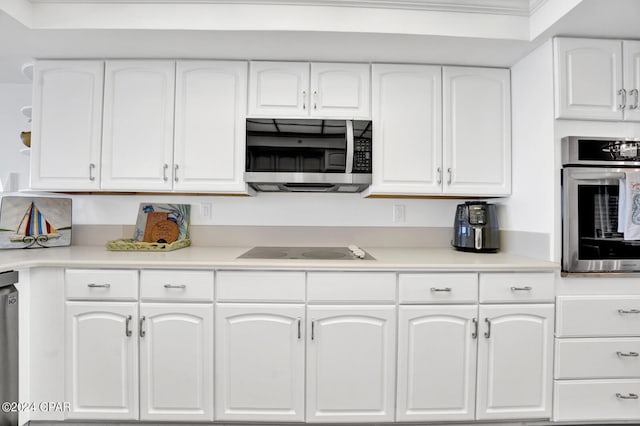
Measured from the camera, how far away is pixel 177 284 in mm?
1735

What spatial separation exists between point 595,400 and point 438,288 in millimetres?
997

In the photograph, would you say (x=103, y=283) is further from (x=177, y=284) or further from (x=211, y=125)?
(x=211, y=125)

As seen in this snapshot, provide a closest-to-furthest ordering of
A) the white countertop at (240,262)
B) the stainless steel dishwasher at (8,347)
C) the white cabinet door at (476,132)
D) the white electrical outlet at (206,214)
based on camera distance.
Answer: the stainless steel dishwasher at (8,347) < the white countertop at (240,262) < the white cabinet door at (476,132) < the white electrical outlet at (206,214)

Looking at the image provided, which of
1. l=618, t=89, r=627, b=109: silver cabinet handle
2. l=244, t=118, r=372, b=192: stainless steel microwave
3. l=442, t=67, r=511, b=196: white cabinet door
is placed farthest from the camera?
l=442, t=67, r=511, b=196: white cabinet door

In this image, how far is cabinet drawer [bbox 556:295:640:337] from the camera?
1767 mm

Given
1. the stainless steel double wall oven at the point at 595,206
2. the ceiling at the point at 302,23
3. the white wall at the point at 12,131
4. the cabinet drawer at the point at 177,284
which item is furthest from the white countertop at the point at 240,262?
the ceiling at the point at 302,23

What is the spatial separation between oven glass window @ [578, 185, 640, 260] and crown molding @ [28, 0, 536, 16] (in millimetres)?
999

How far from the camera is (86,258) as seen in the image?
1814 mm

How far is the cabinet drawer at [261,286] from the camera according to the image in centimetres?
174

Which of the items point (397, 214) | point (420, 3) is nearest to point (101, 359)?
point (397, 214)

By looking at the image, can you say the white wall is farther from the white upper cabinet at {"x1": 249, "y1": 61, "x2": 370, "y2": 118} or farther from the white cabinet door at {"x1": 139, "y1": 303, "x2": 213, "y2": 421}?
the white upper cabinet at {"x1": 249, "y1": 61, "x2": 370, "y2": 118}

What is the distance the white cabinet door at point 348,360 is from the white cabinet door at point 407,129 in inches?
30.9

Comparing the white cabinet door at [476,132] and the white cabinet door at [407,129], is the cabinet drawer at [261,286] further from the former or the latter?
the white cabinet door at [476,132]

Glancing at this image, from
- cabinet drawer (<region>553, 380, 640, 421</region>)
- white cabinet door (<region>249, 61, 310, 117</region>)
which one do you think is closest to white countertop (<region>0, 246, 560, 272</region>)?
cabinet drawer (<region>553, 380, 640, 421</region>)
